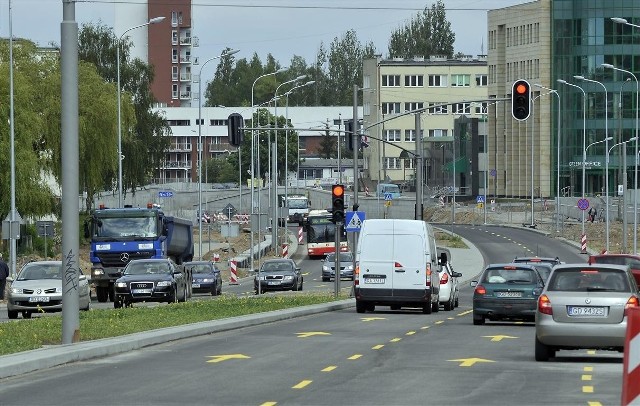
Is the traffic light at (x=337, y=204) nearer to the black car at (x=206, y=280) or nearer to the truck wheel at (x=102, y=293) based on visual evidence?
the truck wheel at (x=102, y=293)

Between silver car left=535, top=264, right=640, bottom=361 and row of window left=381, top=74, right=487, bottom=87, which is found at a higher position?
row of window left=381, top=74, right=487, bottom=87

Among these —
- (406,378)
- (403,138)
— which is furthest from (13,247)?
(403,138)

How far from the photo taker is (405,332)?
99.2 feet

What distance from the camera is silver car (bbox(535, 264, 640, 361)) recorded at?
72.0ft

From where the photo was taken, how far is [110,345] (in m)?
23.5

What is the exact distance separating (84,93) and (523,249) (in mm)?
30083

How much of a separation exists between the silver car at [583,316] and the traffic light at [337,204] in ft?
78.0

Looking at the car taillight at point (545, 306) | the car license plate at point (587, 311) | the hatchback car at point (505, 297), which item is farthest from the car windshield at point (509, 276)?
the car license plate at point (587, 311)

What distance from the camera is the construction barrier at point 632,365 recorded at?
12.2 m

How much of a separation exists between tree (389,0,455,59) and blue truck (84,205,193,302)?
13652 cm

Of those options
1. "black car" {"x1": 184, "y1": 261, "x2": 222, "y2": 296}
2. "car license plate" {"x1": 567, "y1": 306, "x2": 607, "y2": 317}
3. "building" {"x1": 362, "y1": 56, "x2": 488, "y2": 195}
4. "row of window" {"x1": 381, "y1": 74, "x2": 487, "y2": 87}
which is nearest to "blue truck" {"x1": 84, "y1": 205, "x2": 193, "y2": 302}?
"black car" {"x1": 184, "y1": 261, "x2": 222, "y2": 296}

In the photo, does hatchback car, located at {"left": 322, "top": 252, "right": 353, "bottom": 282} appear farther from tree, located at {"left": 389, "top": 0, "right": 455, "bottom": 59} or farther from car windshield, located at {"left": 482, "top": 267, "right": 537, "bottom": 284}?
tree, located at {"left": 389, "top": 0, "right": 455, "bottom": 59}

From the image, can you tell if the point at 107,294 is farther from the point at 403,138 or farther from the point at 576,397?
the point at 403,138

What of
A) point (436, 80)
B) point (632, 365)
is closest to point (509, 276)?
point (632, 365)
